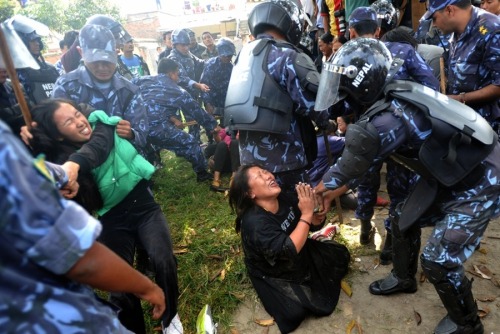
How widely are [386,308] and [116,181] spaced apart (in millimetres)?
2334

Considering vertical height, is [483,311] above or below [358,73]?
below

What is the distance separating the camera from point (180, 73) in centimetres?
721

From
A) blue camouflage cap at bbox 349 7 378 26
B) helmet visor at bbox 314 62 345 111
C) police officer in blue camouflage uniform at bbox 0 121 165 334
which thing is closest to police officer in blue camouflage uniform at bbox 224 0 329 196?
helmet visor at bbox 314 62 345 111

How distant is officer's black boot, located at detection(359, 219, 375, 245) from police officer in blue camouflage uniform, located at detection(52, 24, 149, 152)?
2.33m

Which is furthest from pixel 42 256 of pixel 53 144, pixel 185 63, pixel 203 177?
pixel 185 63

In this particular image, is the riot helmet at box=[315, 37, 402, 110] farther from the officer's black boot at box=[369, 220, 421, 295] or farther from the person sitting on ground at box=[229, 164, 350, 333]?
the officer's black boot at box=[369, 220, 421, 295]

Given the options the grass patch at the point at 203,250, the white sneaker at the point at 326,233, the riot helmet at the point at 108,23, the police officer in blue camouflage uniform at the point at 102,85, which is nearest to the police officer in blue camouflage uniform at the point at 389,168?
the white sneaker at the point at 326,233

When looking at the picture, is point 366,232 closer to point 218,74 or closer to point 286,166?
point 286,166

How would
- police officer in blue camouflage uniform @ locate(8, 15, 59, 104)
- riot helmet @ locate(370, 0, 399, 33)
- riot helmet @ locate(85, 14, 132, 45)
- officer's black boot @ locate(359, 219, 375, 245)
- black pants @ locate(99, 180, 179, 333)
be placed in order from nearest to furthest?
1. black pants @ locate(99, 180, 179, 333)
2. officer's black boot @ locate(359, 219, 375, 245)
3. riot helmet @ locate(370, 0, 399, 33)
4. police officer in blue camouflage uniform @ locate(8, 15, 59, 104)
5. riot helmet @ locate(85, 14, 132, 45)

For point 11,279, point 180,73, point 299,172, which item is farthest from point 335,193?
point 180,73

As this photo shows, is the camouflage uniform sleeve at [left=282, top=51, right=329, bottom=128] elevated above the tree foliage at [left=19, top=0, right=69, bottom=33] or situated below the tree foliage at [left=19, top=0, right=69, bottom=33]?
above

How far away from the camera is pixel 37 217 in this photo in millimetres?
878

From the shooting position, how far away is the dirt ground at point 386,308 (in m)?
2.53

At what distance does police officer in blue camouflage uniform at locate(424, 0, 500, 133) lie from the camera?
284 centimetres
